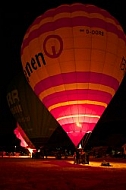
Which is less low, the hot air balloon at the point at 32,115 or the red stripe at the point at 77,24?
the red stripe at the point at 77,24

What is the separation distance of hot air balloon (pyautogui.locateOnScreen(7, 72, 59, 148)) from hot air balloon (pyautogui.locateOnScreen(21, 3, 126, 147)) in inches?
266

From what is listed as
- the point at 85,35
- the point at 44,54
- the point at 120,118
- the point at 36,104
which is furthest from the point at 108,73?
the point at 120,118

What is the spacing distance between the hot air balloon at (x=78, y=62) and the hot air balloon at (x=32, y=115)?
675cm

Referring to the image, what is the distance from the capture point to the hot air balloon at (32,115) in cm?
2398

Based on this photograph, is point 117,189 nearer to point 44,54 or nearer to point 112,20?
point 44,54

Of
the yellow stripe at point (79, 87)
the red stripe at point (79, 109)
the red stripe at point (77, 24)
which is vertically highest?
the red stripe at point (77, 24)

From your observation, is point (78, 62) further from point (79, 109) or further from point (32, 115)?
point (32, 115)

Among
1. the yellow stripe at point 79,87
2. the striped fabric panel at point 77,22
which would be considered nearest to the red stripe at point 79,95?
the yellow stripe at point 79,87

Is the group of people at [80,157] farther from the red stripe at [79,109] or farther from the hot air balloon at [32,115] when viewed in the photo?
the hot air balloon at [32,115]

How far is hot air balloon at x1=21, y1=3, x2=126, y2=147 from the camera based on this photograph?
54.4 feet

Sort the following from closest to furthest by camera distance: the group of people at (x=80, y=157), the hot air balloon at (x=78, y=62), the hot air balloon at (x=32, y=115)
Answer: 1. the hot air balloon at (x=78, y=62)
2. the group of people at (x=80, y=157)
3. the hot air balloon at (x=32, y=115)

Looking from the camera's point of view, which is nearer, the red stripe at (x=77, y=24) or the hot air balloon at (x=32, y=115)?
the red stripe at (x=77, y=24)

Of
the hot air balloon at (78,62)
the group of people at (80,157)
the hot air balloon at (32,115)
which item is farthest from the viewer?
the hot air balloon at (32,115)

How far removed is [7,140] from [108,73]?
2138 inches
